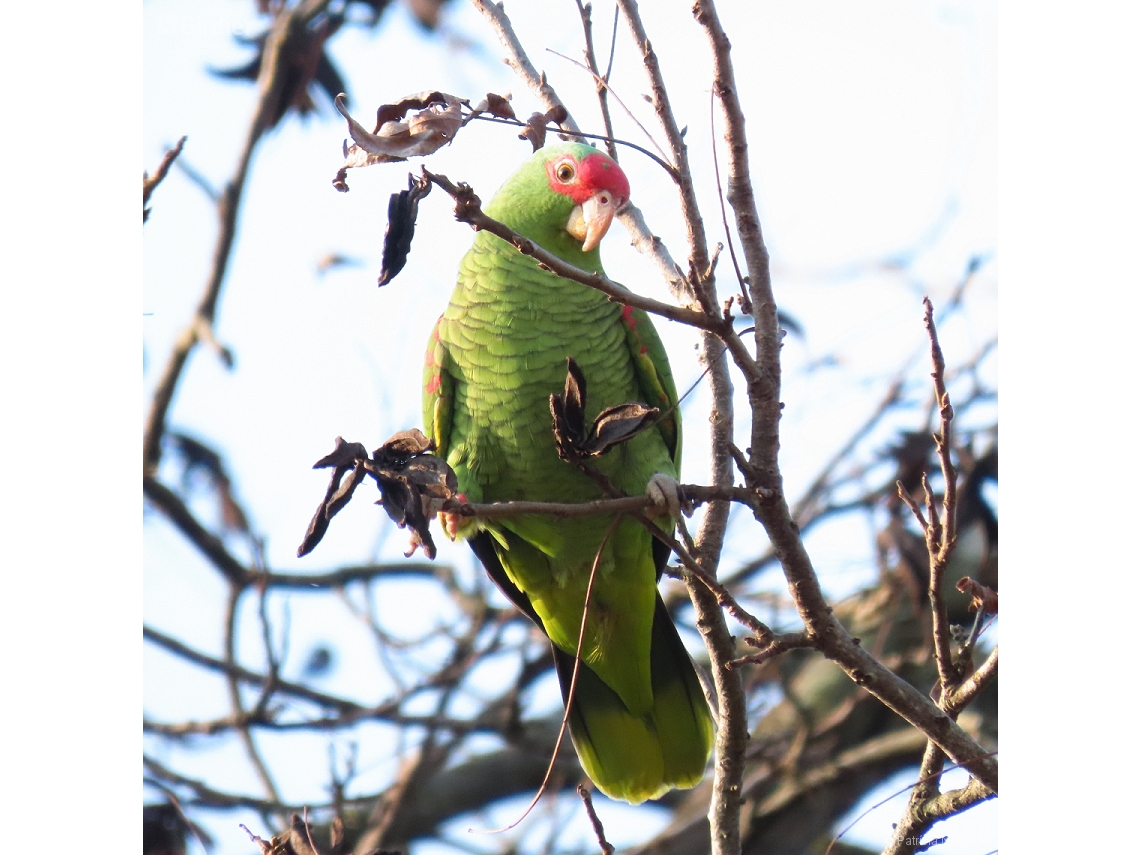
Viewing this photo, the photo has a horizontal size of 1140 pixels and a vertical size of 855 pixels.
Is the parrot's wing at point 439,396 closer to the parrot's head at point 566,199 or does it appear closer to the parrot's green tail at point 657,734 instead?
the parrot's head at point 566,199

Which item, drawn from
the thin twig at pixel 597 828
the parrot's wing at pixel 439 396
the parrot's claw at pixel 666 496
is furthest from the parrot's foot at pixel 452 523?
the thin twig at pixel 597 828

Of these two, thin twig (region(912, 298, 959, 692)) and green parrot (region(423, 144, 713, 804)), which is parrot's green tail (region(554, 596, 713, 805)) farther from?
thin twig (region(912, 298, 959, 692))

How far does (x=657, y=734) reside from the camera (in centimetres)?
204

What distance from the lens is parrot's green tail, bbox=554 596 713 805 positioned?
2.03m

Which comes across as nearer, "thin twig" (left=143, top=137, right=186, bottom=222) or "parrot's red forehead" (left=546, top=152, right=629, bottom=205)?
"thin twig" (left=143, top=137, right=186, bottom=222)

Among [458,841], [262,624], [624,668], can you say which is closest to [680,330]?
[624,668]

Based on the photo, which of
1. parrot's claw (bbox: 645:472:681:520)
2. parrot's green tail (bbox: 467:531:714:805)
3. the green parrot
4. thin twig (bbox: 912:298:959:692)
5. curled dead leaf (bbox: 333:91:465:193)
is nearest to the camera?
curled dead leaf (bbox: 333:91:465:193)

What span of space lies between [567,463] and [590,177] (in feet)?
1.55

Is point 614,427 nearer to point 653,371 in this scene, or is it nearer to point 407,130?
point 407,130

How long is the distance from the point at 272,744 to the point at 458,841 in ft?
2.01

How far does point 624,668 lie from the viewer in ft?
6.66

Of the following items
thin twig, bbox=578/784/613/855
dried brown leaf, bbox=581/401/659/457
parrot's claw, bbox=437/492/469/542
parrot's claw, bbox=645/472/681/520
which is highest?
parrot's claw, bbox=437/492/469/542

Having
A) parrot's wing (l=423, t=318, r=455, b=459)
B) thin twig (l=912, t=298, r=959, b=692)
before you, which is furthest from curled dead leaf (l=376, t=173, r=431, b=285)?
parrot's wing (l=423, t=318, r=455, b=459)
